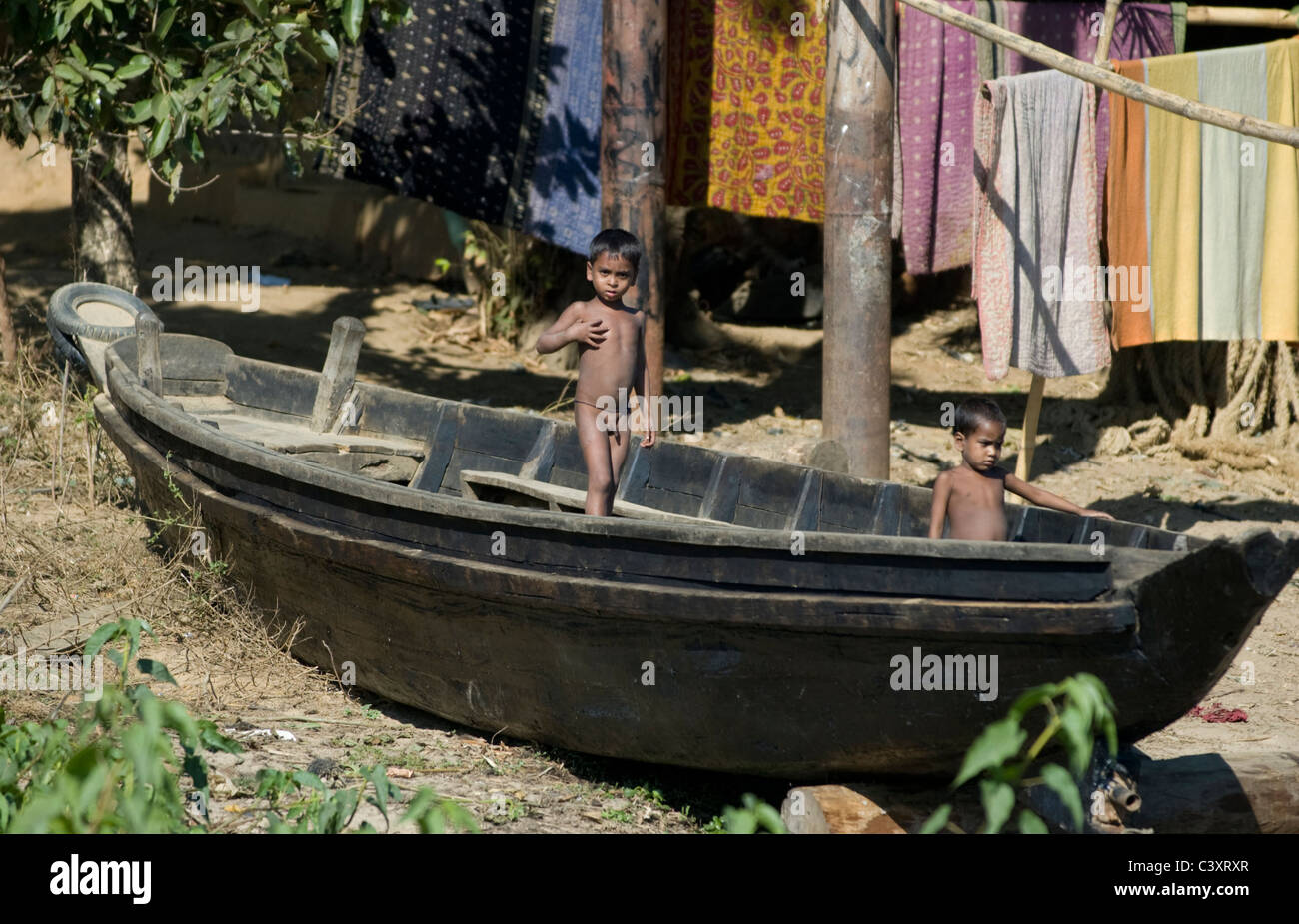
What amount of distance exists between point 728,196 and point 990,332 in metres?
1.79

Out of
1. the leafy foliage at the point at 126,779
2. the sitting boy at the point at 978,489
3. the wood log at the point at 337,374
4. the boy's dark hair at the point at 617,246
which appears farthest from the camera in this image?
the wood log at the point at 337,374

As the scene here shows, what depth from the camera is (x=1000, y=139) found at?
5844 mm

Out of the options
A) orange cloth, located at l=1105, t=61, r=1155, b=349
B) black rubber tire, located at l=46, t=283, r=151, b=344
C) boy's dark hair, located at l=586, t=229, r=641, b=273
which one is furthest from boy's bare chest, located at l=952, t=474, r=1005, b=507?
black rubber tire, located at l=46, t=283, r=151, b=344

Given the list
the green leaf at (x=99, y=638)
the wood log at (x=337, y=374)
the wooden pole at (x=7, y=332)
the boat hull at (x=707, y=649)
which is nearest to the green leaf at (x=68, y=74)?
the wood log at (x=337, y=374)

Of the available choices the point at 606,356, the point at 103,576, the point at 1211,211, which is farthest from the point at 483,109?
the point at 1211,211

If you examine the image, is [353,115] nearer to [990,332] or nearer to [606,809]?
[990,332]

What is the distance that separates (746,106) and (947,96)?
1.05 metres

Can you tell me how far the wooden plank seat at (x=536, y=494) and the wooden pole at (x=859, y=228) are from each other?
121 cm

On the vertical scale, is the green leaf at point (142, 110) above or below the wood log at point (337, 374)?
above

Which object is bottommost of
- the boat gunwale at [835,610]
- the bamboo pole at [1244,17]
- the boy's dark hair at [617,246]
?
the boat gunwale at [835,610]

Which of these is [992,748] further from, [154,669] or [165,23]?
[165,23]

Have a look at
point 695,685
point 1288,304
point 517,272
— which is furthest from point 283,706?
point 517,272

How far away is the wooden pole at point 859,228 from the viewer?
582 centimetres

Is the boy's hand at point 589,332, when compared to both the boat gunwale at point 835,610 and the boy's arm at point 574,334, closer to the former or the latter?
the boy's arm at point 574,334
